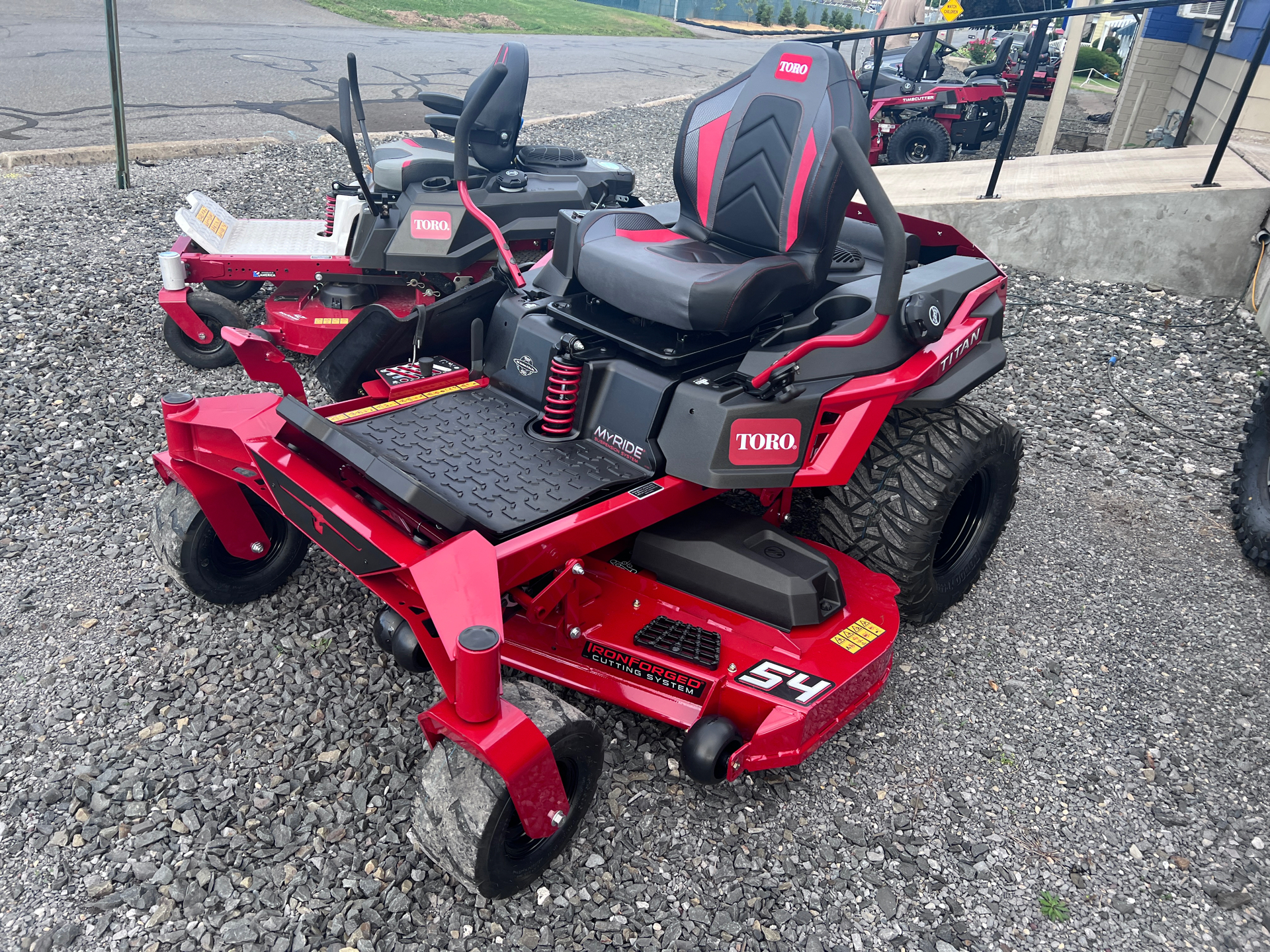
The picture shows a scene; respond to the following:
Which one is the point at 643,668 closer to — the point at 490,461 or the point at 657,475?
the point at 657,475

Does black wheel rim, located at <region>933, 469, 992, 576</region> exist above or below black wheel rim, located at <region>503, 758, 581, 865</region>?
above

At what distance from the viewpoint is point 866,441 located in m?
2.73

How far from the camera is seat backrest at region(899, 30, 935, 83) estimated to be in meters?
10.2

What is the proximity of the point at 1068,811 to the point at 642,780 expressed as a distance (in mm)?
1243

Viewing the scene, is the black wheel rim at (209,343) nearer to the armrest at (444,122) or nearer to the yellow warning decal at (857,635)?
the armrest at (444,122)

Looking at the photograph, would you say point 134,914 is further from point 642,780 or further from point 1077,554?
point 1077,554

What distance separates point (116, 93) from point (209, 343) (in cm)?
327

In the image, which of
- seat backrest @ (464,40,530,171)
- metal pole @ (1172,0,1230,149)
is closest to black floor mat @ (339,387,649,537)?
seat backrest @ (464,40,530,171)

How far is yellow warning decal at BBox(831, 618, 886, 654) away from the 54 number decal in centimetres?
18

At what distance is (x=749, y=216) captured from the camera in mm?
3113

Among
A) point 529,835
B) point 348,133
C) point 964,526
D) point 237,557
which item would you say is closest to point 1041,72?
point 348,133

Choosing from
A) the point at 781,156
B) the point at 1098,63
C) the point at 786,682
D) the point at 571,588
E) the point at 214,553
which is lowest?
the point at 214,553

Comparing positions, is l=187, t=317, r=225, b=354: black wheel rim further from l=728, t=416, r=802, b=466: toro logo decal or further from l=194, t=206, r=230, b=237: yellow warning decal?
l=728, t=416, r=802, b=466: toro logo decal

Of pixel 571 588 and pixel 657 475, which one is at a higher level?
pixel 657 475
